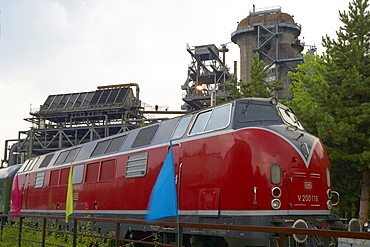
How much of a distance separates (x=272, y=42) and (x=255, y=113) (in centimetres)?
6193

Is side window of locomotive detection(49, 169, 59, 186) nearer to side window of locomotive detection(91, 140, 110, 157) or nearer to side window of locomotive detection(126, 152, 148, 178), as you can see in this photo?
side window of locomotive detection(91, 140, 110, 157)

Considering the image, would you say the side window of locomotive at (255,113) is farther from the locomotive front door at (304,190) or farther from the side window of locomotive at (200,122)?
the locomotive front door at (304,190)

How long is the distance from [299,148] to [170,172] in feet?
11.4

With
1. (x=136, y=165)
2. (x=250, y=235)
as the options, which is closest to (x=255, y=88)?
(x=136, y=165)

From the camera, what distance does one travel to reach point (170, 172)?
7.49 m

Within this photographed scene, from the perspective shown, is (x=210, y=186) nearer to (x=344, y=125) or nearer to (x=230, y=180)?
(x=230, y=180)

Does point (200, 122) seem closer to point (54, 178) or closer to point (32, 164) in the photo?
point (54, 178)

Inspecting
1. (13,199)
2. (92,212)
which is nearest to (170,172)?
(92,212)

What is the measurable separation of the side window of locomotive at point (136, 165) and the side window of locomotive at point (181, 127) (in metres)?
1.38

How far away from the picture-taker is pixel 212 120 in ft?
33.8

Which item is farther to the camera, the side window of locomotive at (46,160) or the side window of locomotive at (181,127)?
the side window of locomotive at (46,160)

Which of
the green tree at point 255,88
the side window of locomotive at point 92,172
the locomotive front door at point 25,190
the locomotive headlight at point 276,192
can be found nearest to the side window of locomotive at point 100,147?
the side window of locomotive at point 92,172

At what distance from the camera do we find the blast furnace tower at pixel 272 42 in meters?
67.0

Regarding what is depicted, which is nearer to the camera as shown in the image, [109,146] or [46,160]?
[109,146]
